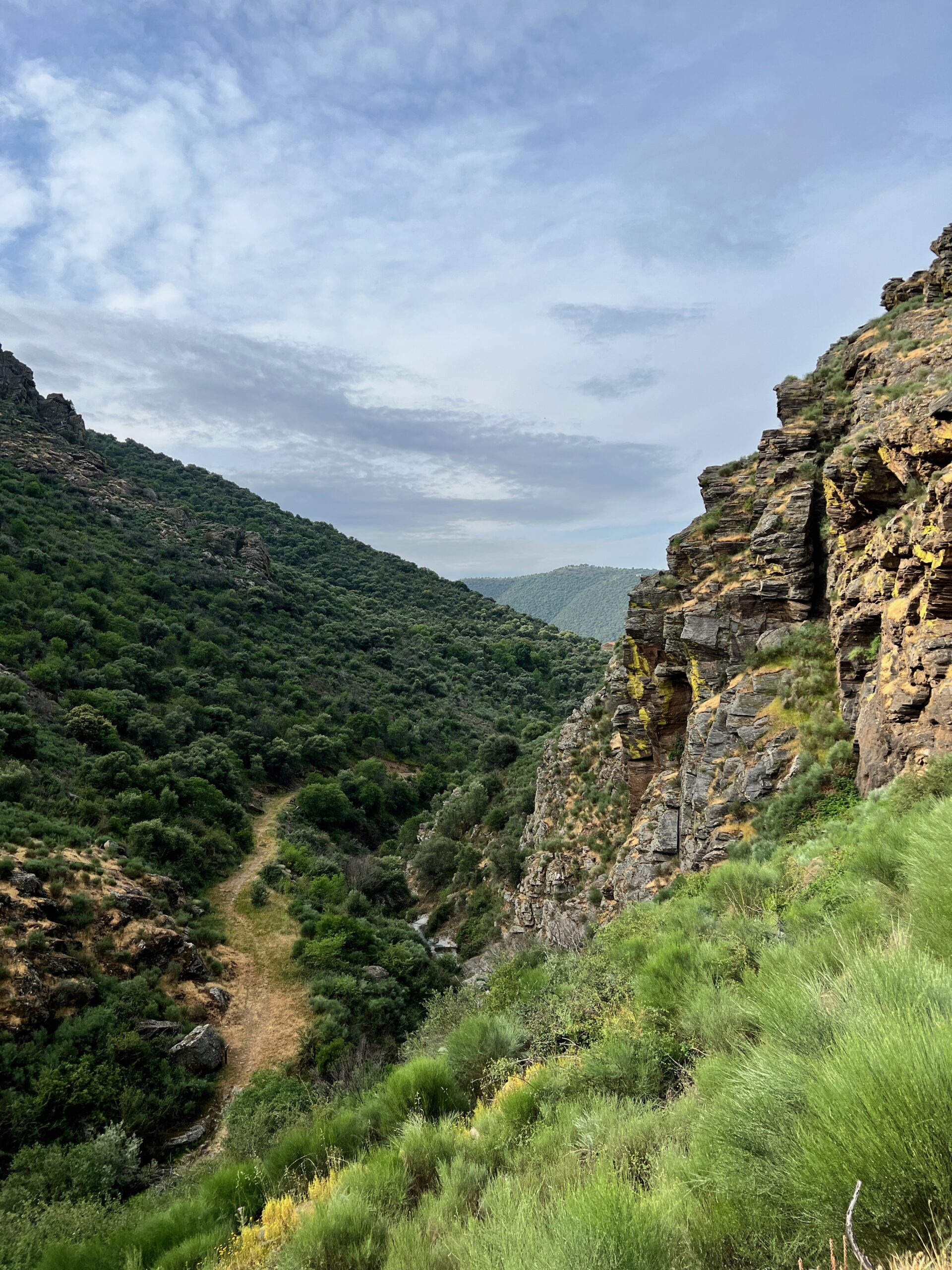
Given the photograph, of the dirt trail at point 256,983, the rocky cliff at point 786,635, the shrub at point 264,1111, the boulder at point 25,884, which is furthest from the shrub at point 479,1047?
the boulder at point 25,884

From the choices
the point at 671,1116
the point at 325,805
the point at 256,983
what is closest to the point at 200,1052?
the point at 256,983

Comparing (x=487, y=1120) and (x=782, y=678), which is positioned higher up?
(x=782, y=678)

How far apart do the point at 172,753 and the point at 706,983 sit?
2656cm

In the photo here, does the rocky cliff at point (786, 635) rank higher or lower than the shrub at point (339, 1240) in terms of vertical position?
higher

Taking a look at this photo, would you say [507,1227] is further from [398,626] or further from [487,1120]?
[398,626]

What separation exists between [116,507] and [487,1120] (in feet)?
175

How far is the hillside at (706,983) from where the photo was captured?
197 cm

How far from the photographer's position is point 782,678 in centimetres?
1365

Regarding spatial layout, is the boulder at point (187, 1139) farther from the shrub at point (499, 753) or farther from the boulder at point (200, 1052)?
the shrub at point (499, 753)

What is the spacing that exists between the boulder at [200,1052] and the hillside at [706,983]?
152cm

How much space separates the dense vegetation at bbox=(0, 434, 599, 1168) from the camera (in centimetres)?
1279

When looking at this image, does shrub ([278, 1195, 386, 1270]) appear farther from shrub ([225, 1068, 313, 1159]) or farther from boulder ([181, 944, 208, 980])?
boulder ([181, 944, 208, 980])

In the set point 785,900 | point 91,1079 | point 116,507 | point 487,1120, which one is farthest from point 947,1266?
point 116,507

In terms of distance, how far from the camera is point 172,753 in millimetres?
25391
